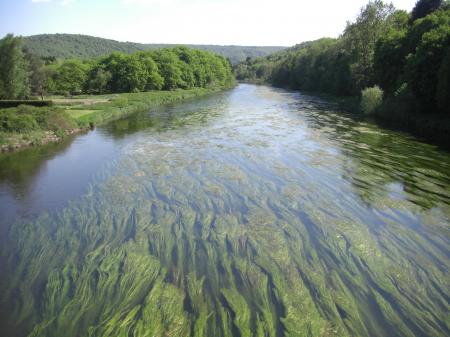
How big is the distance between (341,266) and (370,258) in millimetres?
890

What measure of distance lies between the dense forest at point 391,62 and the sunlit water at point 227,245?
10.9 metres

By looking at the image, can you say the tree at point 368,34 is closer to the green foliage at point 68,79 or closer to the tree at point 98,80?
the tree at point 98,80

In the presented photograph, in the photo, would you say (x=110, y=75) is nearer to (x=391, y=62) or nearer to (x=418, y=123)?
(x=391, y=62)

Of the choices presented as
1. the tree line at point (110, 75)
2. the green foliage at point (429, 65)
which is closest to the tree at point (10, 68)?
the tree line at point (110, 75)

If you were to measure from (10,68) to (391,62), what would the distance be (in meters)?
39.7

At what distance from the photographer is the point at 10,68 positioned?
34938 mm

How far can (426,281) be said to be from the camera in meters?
7.34

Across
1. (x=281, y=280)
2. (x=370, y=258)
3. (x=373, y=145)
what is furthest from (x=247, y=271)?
(x=373, y=145)

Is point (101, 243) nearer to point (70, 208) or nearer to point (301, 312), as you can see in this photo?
point (70, 208)

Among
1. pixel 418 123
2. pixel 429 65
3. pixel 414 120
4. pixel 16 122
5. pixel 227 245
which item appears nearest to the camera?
pixel 227 245

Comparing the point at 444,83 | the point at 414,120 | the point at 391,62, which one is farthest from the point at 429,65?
the point at 391,62

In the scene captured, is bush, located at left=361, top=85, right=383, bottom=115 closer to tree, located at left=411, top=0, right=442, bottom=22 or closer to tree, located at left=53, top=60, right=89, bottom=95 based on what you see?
tree, located at left=411, top=0, right=442, bottom=22

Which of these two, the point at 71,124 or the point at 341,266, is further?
the point at 71,124

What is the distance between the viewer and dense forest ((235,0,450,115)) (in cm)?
2595
